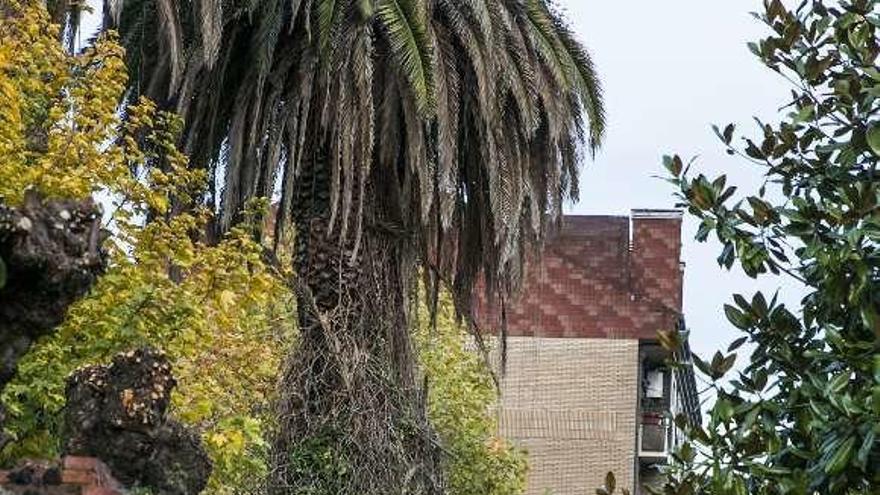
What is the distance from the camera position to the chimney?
45.2m

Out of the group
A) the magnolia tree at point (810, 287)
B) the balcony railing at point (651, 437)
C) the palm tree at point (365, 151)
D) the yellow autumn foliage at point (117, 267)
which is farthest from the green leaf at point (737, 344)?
the balcony railing at point (651, 437)

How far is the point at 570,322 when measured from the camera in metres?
46.5

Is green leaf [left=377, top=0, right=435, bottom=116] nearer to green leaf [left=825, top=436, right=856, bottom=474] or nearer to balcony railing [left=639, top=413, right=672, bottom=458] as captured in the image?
green leaf [left=825, top=436, right=856, bottom=474]

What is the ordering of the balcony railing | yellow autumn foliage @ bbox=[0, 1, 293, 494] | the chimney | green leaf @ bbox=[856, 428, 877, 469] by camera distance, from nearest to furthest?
green leaf @ bbox=[856, 428, 877, 469]
yellow autumn foliage @ bbox=[0, 1, 293, 494]
the chimney
the balcony railing

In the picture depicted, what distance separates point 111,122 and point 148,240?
1093 millimetres

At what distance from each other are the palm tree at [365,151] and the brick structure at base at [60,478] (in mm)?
10570

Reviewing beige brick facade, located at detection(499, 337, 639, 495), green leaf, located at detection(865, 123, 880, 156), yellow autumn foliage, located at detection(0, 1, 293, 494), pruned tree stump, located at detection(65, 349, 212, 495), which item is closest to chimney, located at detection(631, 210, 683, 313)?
beige brick facade, located at detection(499, 337, 639, 495)

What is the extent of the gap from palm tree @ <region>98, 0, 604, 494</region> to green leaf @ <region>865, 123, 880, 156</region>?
40.2 feet

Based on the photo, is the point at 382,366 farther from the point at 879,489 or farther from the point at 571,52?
the point at 879,489

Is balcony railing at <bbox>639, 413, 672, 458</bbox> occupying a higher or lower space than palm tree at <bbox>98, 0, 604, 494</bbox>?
lower

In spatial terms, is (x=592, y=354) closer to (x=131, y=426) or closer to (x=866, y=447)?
(x=131, y=426)

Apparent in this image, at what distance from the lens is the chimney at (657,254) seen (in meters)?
45.2

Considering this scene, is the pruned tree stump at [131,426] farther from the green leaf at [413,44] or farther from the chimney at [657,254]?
the chimney at [657,254]

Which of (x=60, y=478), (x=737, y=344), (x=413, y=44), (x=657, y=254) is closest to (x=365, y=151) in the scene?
(x=413, y=44)
